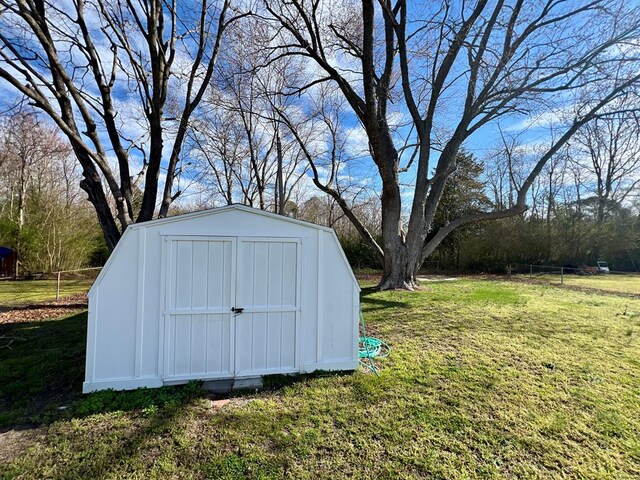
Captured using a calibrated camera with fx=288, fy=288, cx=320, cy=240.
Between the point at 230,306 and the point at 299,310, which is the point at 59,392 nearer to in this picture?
the point at 230,306

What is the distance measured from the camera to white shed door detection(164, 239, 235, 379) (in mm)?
3236

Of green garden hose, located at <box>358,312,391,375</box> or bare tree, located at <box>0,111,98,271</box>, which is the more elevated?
bare tree, located at <box>0,111,98,271</box>

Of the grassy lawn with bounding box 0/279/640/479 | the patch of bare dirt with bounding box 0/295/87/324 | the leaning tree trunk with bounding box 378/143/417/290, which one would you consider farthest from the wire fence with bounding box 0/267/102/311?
the leaning tree trunk with bounding box 378/143/417/290

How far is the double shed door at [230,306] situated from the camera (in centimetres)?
325

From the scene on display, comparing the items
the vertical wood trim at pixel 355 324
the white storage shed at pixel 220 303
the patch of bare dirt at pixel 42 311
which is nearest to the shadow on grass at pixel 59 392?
the white storage shed at pixel 220 303

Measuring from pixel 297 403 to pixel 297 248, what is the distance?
66.5 inches

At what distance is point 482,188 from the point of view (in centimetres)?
1808

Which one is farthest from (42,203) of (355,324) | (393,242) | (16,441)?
(355,324)

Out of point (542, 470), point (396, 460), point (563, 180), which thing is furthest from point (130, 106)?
point (563, 180)

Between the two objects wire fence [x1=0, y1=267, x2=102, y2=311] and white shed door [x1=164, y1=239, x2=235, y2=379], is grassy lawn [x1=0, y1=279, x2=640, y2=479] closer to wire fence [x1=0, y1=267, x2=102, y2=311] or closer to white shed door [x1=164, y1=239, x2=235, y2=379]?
white shed door [x1=164, y1=239, x2=235, y2=379]

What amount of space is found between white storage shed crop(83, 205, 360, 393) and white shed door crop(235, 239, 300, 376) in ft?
0.04

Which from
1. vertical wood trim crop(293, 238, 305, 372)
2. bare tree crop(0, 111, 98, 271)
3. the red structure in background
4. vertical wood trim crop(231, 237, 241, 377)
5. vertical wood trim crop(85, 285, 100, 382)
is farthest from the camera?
the red structure in background

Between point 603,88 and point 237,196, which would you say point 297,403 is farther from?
point 237,196

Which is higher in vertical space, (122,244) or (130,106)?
(130,106)
